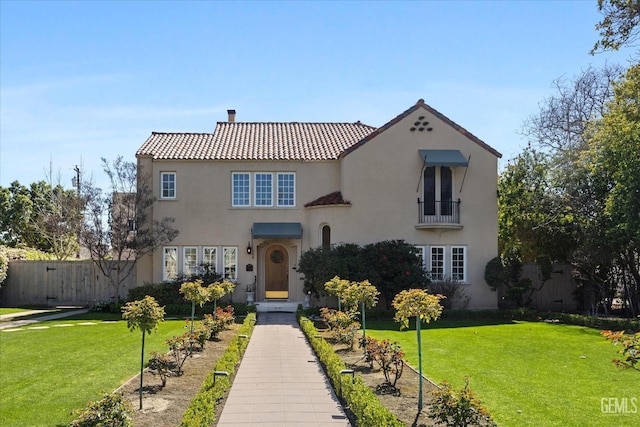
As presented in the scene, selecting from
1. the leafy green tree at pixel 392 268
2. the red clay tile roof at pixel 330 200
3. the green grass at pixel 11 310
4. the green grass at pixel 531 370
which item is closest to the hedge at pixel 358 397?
the green grass at pixel 531 370

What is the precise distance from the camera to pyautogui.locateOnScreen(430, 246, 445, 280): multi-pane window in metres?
26.6

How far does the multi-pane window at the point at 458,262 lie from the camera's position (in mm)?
26734

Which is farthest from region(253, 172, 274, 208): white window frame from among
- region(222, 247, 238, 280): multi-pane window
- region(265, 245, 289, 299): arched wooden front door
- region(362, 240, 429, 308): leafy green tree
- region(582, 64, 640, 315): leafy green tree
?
region(582, 64, 640, 315): leafy green tree

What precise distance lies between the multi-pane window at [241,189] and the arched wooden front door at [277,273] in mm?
2689

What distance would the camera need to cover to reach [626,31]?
17.1 m

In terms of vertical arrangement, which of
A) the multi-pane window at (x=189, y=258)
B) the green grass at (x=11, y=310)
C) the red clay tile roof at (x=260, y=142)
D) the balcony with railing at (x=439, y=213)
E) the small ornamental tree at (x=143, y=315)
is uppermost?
the red clay tile roof at (x=260, y=142)

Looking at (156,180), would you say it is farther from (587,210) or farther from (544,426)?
(544,426)

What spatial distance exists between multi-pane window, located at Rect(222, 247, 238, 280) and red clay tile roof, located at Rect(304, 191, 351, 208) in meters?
3.96

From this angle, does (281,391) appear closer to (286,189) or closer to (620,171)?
(620,171)

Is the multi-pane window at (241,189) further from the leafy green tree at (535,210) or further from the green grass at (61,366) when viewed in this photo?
the leafy green tree at (535,210)

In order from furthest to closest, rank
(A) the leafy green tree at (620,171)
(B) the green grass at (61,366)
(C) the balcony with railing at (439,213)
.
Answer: (C) the balcony with railing at (439,213)
(A) the leafy green tree at (620,171)
(B) the green grass at (61,366)

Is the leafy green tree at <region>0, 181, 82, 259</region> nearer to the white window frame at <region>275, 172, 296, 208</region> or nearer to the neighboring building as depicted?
the neighboring building

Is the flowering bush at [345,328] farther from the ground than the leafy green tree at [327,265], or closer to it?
closer to it

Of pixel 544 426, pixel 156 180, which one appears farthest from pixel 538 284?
pixel 544 426
